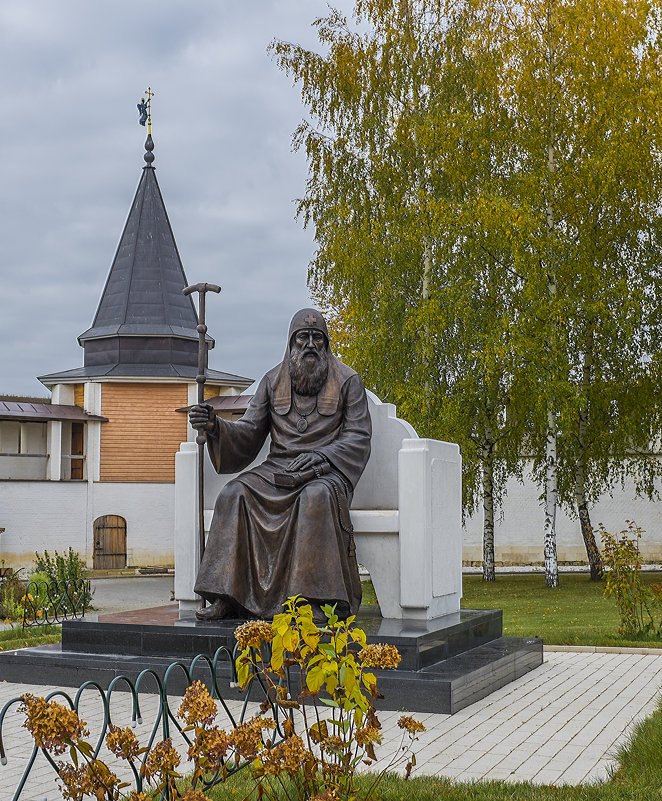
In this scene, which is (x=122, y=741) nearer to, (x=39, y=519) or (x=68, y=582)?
(x=68, y=582)

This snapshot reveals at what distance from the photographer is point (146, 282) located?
30875 mm

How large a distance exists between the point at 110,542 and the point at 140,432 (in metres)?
3.35

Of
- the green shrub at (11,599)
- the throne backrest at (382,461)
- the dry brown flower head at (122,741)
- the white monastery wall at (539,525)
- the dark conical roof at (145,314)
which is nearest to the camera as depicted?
the dry brown flower head at (122,741)

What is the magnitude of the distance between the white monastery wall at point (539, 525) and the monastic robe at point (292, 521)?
751 inches

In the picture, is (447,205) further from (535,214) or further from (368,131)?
(368,131)

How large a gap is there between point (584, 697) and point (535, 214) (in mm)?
10939

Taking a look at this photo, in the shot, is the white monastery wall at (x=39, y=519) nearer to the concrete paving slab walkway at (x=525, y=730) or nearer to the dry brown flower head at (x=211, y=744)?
the concrete paving slab walkway at (x=525, y=730)

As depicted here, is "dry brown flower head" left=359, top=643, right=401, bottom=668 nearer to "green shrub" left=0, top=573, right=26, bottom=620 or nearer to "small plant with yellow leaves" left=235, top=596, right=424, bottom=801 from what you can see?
"small plant with yellow leaves" left=235, top=596, right=424, bottom=801

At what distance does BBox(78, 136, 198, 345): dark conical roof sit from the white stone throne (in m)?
21.0

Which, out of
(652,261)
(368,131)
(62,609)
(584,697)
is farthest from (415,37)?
(584,697)

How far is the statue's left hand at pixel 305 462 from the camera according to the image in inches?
311

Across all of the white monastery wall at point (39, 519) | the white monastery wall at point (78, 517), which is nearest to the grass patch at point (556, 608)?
the white monastery wall at point (78, 517)

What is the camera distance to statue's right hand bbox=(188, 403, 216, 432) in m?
7.97

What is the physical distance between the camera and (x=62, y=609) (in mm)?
13945
